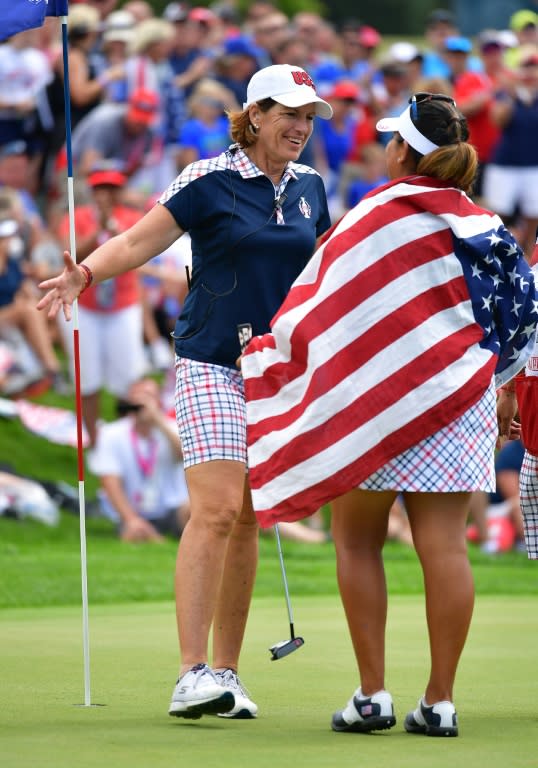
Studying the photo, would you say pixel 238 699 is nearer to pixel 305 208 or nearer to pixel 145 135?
pixel 305 208

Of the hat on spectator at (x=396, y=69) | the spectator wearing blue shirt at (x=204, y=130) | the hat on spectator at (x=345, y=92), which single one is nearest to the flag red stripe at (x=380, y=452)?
the spectator wearing blue shirt at (x=204, y=130)

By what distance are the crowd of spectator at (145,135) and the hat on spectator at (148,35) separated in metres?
0.01

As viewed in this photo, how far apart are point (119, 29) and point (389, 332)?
462 inches

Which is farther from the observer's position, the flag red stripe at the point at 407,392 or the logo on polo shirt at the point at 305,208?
the logo on polo shirt at the point at 305,208

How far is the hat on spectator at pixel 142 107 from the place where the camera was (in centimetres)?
1596

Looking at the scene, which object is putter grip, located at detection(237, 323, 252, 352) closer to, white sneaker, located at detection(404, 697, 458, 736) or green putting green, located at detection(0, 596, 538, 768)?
green putting green, located at detection(0, 596, 538, 768)

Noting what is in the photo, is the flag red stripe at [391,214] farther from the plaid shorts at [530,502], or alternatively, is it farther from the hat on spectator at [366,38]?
the hat on spectator at [366,38]

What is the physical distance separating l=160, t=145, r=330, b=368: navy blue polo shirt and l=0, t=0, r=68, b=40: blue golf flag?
93cm

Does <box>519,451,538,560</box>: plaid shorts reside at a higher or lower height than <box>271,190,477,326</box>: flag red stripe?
lower

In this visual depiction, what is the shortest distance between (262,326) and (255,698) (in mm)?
1414

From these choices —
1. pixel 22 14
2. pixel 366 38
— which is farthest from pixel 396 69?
pixel 22 14

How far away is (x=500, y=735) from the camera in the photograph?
5.46 metres

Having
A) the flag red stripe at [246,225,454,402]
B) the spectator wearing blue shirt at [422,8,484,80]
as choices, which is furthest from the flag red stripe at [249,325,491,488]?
the spectator wearing blue shirt at [422,8,484,80]

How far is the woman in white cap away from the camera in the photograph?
599 cm
